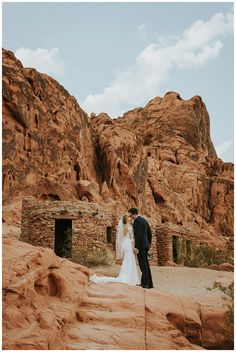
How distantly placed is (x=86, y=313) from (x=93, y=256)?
10088 mm

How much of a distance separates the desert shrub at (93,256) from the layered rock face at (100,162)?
3.78 meters

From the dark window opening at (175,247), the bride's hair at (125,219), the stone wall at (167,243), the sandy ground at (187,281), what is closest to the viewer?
the sandy ground at (187,281)

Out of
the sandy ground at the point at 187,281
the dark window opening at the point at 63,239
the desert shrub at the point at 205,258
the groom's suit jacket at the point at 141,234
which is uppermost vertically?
the groom's suit jacket at the point at 141,234

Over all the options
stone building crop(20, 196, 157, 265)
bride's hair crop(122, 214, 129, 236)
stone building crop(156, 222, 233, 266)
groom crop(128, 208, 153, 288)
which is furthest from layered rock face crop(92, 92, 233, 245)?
groom crop(128, 208, 153, 288)

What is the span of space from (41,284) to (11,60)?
25.1m

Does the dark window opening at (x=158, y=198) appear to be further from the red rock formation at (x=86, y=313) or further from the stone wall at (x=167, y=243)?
the red rock formation at (x=86, y=313)

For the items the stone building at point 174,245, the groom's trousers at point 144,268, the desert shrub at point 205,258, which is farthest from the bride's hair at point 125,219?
the desert shrub at point 205,258

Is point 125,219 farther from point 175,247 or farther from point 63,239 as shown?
point 175,247

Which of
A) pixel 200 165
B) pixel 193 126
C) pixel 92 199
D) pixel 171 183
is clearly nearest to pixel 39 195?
pixel 92 199

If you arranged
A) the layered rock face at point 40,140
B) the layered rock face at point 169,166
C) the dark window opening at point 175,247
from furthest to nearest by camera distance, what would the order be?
the layered rock face at point 169,166, the layered rock face at point 40,140, the dark window opening at point 175,247

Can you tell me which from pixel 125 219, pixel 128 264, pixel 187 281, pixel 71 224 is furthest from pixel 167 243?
pixel 128 264

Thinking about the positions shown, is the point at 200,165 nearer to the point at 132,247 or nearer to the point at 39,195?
the point at 39,195

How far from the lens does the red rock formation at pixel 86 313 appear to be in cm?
589

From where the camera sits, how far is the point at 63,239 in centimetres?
2055
